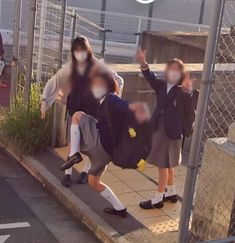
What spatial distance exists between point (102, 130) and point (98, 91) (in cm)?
55

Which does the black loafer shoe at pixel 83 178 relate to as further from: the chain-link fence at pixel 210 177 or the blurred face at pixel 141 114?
the chain-link fence at pixel 210 177

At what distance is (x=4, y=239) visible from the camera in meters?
5.38

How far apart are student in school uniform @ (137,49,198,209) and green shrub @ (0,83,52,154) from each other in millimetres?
2264

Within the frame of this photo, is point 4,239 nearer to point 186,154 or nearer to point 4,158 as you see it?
point 4,158

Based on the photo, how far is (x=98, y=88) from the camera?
19.6 ft

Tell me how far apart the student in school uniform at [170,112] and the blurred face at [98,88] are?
1.60 ft

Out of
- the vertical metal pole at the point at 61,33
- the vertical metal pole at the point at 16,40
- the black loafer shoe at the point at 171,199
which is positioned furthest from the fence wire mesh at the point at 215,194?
the vertical metal pole at the point at 16,40

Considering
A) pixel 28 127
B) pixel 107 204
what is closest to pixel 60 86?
pixel 28 127

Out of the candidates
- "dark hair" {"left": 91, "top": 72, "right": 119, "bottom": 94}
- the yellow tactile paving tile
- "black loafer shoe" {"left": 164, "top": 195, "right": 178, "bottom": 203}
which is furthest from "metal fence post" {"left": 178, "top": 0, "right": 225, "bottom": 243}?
"dark hair" {"left": 91, "top": 72, "right": 119, "bottom": 94}

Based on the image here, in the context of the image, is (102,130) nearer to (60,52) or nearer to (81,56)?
(81,56)

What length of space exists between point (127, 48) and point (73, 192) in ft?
24.8

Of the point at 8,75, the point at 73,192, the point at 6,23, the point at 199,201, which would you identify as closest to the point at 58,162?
the point at 73,192

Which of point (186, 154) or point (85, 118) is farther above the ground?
point (85, 118)

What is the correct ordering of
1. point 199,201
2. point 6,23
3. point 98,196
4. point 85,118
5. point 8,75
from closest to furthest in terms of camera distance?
point 199,201, point 85,118, point 98,196, point 8,75, point 6,23
